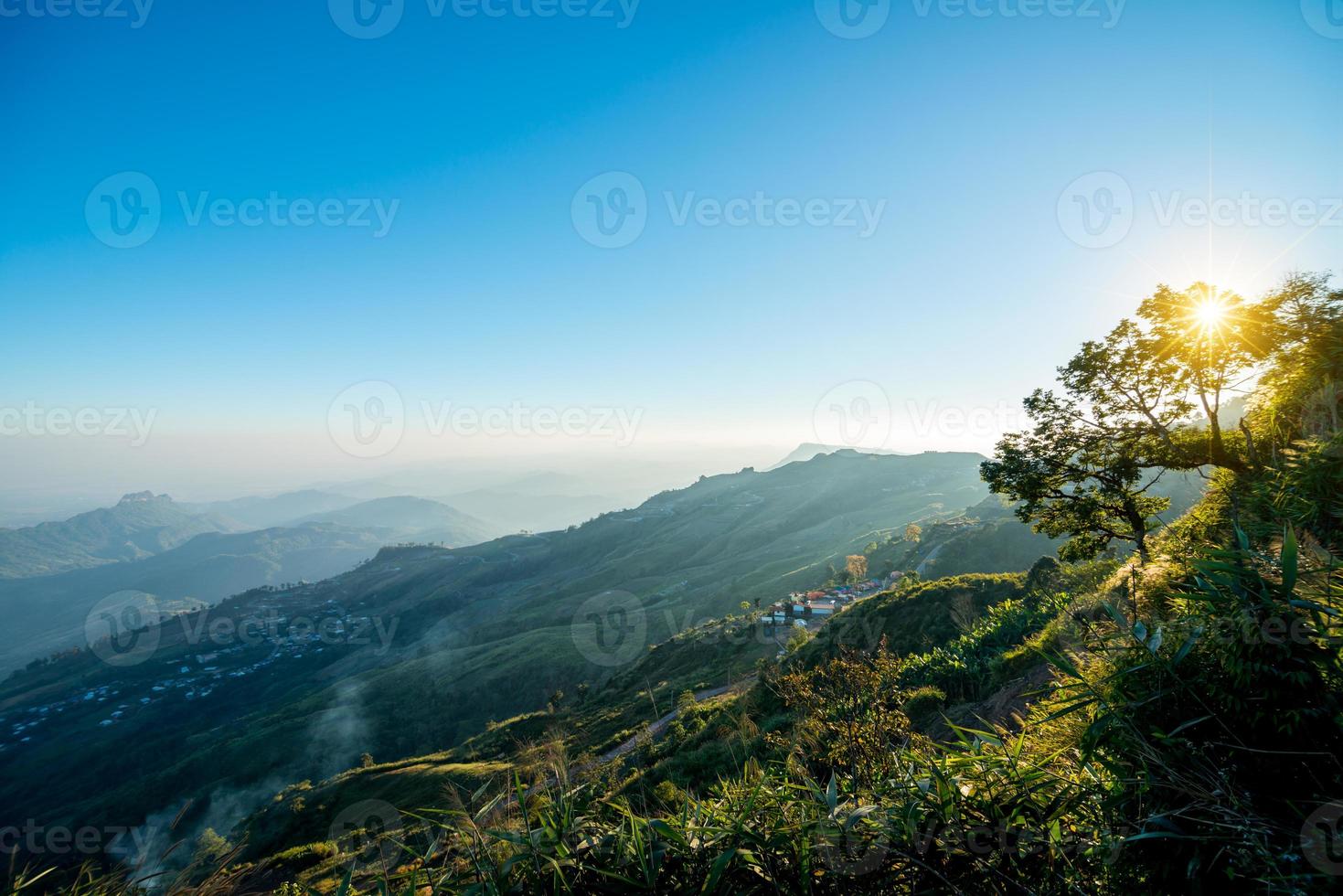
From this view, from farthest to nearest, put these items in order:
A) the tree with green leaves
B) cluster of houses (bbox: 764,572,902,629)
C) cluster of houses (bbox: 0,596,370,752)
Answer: cluster of houses (bbox: 0,596,370,752)
cluster of houses (bbox: 764,572,902,629)
the tree with green leaves

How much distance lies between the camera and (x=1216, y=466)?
14.9m

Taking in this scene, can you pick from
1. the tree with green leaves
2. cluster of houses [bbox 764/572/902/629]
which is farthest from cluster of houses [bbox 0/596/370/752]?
the tree with green leaves

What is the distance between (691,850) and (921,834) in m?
1.62

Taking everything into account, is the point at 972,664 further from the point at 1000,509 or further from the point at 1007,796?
the point at 1000,509

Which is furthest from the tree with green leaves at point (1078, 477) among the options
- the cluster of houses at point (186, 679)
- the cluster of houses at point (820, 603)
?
the cluster of houses at point (186, 679)

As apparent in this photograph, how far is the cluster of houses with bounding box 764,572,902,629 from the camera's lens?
2849 inches

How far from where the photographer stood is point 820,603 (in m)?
86.4

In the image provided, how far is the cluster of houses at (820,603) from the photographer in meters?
72.4

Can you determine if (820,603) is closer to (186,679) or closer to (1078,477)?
(1078,477)

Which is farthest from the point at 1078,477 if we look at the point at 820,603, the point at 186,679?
the point at 186,679

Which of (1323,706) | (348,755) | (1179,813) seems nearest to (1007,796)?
(1179,813)

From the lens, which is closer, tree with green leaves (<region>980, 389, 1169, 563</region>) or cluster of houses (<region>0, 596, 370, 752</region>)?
tree with green leaves (<region>980, 389, 1169, 563</region>)

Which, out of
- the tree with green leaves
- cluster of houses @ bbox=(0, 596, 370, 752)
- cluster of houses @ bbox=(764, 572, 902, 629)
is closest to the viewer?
the tree with green leaves

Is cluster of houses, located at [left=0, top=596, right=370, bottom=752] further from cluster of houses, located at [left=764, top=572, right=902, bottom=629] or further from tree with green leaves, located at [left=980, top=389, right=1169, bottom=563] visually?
tree with green leaves, located at [left=980, top=389, right=1169, bottom=563]
